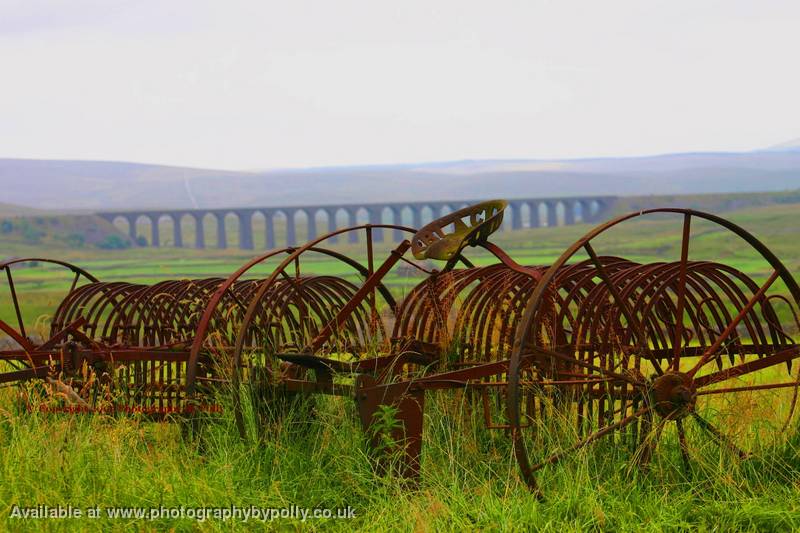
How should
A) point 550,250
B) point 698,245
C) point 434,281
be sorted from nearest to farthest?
1. point 434,281
2. point 698,245
3. point 550,250

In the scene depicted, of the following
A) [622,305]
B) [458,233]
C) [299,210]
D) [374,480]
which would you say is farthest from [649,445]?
[299,210]

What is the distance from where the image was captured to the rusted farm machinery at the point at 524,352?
777 cm

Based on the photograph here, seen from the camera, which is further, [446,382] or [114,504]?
[446,382]

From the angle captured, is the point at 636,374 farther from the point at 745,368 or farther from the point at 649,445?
the point at 745,368

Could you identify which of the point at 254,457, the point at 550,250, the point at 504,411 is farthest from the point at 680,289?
the point at 550,250

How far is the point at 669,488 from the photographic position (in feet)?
25.3

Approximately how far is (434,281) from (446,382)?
1.77 meters

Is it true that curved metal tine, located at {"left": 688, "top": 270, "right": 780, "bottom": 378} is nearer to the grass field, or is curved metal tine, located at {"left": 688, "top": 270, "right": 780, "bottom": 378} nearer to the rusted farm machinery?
the rusted farm machinery

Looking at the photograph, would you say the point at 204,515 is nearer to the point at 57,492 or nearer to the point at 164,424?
the point at 57,492

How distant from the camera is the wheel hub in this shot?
7.72 m

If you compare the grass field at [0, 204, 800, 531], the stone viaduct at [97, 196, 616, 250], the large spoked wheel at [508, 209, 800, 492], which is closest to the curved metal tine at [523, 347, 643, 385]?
the large spoked wheel at [508, 209, 800, 492]

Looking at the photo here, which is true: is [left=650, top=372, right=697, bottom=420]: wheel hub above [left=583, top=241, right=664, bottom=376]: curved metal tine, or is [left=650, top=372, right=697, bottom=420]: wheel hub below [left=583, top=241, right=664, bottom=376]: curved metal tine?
below

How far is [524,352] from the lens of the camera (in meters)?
7.43

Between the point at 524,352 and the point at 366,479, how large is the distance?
1414 millimetres
